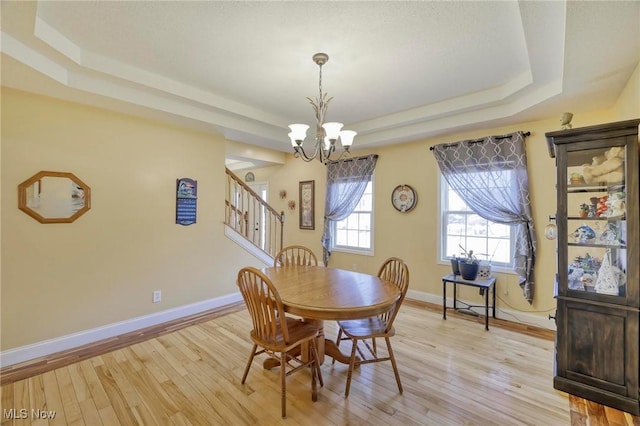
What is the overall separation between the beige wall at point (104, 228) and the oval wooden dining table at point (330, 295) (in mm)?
1583

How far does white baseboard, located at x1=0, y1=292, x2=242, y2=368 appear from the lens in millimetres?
2551

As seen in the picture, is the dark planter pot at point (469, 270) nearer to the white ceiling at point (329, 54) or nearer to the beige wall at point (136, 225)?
the beige wall at point (136, 225)

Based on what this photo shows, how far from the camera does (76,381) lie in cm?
226

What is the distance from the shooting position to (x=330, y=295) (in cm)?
212

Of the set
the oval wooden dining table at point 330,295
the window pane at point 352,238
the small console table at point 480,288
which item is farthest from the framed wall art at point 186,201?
the small console table at point 480,288

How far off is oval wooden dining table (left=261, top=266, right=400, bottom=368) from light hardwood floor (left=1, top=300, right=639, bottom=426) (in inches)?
14.2

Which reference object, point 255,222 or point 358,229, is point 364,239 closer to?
point 358,229

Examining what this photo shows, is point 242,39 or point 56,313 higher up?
point 242,39

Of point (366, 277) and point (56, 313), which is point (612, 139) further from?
point (56, 313)

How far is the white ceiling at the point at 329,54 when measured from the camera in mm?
1843

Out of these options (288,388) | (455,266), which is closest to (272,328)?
(288,388)

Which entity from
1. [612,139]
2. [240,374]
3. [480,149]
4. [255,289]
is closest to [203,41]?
[255,289]

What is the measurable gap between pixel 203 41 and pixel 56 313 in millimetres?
2919

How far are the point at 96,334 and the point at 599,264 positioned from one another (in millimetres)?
4629
